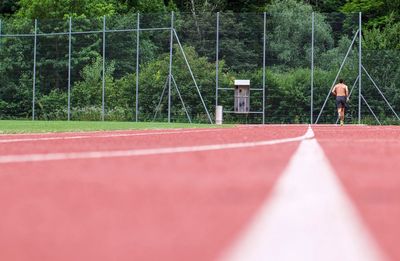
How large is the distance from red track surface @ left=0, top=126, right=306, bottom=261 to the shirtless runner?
1786 cm

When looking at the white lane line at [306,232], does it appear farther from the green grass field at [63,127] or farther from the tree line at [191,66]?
the tree line at [191,66]

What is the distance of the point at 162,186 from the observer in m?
2.27

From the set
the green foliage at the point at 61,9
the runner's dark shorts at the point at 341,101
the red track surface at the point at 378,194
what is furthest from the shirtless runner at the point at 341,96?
the green foliage at the point at 61,9

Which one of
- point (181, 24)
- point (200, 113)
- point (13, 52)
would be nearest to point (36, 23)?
point (13, 52)

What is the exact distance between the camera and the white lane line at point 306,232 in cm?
103

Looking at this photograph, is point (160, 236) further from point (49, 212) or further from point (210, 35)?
point (210, 35)

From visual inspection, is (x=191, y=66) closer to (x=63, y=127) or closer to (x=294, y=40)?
(x=294, y=40)

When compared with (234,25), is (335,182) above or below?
below

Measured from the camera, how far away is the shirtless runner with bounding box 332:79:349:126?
20.5 metres

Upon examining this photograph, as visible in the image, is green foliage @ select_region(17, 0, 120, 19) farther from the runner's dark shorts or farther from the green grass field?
the green grass field

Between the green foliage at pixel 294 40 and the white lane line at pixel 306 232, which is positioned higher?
the green foliage at pixel 294 40

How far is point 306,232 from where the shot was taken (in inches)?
49.0

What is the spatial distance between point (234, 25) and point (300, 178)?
2108 cm

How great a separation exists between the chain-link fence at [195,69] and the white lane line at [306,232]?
2045 centimetres
